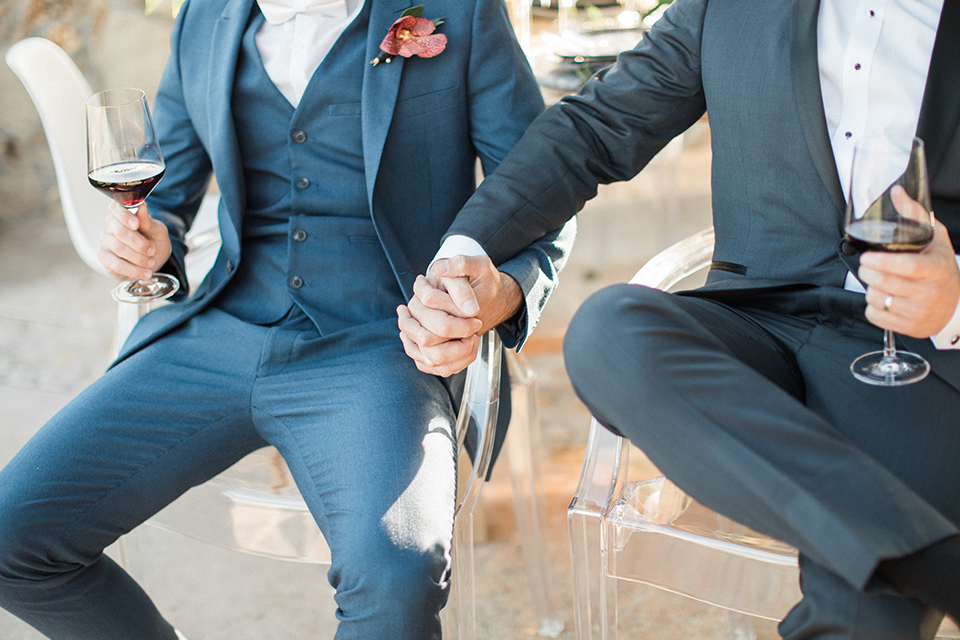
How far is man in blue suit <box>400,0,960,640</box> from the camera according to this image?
0.92 metres

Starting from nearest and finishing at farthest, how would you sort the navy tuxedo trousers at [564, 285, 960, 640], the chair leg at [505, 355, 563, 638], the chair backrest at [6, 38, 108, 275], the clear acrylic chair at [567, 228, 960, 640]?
the navy tuxedo trousers at [564, 285, 960, 640] < the clear acrylic chair at [567, 228, 960, 640] < the chair leg at [505, 355, 563, 638] < the chair backrest at [6, 38, 108, 275]

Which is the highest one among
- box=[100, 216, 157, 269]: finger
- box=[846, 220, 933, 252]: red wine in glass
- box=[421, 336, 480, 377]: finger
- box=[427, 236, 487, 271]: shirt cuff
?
box=[846, 220, 933, 252]: red wine in glass

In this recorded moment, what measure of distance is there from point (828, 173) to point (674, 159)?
1.62 meters

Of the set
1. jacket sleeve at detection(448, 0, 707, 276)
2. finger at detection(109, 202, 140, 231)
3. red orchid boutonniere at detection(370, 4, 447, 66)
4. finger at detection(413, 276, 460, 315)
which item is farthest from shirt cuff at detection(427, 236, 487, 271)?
finger at detection(109, 202, 140, 231)

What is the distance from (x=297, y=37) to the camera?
1.47m

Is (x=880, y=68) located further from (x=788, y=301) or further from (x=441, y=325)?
(x=441, y=325)

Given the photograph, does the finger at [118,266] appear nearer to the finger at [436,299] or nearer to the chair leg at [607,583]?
the finger at [436,299]

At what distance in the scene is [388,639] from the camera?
1.12 metres

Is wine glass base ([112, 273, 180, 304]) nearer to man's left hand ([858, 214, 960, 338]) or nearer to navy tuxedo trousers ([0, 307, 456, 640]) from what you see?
navy tuxedo trousers ([0, 307, 456, 640])

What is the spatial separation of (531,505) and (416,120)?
0.75m

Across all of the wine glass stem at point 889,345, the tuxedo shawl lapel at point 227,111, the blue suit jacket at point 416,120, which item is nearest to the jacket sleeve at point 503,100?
the blue suit jacket at point 416,120

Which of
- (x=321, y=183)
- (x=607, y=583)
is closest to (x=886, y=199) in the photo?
(x=607, y=583)

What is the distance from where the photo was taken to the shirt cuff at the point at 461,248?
52.8 inches

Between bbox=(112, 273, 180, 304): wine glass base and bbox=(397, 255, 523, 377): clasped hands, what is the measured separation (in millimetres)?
463
